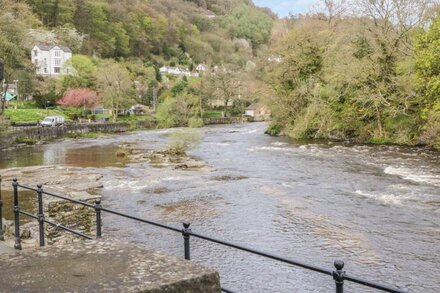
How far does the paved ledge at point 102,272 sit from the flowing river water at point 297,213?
245 inches

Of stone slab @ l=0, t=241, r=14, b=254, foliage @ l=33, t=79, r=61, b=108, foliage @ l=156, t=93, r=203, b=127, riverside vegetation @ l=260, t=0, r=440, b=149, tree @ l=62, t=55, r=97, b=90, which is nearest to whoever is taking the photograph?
stone slab @ l=0, t=241, r=14, b=254

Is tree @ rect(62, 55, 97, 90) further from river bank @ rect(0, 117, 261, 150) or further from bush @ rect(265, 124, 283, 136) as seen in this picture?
bush @ rect(265, 124, 283, 136)

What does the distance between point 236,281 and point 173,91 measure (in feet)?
294

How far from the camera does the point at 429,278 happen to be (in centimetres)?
971

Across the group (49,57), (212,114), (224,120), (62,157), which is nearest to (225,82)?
(212,114)

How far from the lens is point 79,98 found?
7588 centimetres

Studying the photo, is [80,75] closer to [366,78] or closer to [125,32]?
[366,78]

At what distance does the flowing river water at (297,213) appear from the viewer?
10.4 m

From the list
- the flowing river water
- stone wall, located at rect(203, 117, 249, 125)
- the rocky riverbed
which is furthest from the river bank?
the flowing river water

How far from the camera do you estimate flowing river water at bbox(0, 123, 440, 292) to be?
34.2ft

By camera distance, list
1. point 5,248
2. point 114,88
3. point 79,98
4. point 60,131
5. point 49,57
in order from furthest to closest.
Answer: point 49,57
point 79,98
point 114,88
point 60,131
point 5,248

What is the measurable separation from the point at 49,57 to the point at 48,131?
56823 mm

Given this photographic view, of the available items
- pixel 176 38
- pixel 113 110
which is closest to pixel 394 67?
pixel 113 110

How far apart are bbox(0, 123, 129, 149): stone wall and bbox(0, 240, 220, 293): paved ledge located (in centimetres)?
4250
